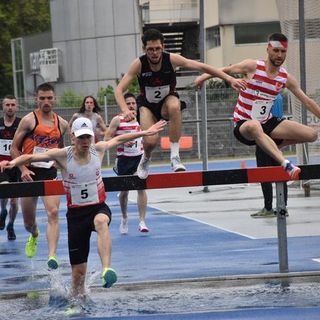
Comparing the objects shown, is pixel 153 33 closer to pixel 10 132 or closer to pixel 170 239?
pixel 170 239

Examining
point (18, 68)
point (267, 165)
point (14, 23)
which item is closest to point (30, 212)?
point (267, 165)

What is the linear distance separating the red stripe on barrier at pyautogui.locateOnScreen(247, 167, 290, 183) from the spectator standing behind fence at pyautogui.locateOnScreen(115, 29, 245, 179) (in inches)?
32.6

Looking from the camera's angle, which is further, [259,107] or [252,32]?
[252,32]

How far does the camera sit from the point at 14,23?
65.4 m

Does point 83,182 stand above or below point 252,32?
below

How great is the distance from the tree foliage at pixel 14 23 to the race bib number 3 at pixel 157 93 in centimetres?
5187

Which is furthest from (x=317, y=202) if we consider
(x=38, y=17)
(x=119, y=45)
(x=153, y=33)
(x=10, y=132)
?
(x=38, y=17)

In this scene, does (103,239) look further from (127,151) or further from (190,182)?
(127,151)

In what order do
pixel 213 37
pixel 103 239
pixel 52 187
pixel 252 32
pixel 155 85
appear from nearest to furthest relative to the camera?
1. pixel 103 239
2. pixel 52 187
3. pixel 155 85
4. pixel 252 32
5. pixel 213 37

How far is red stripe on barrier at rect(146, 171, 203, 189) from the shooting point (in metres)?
11.6

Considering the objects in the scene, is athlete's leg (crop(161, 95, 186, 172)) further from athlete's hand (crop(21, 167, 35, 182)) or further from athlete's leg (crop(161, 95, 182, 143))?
athlete's hand (crop(21, 167, 35, 182))

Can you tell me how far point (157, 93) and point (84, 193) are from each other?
6.57 ft

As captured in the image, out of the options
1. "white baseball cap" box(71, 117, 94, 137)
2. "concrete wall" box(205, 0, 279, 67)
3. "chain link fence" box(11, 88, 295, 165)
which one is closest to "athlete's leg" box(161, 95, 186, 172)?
"white baseball cap" box(71, 117, 94, 137)

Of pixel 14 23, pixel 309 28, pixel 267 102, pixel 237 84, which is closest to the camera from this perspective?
pixel 237 84
